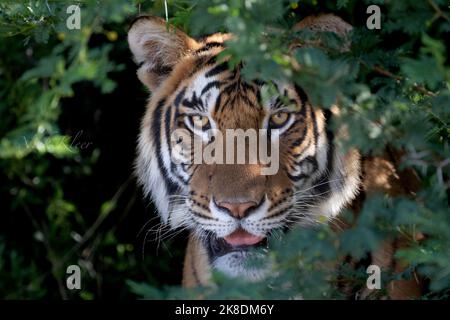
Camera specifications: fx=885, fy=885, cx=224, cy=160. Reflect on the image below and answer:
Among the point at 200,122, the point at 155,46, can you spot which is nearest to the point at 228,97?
the point at 200,122

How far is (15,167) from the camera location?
5238 millimetres

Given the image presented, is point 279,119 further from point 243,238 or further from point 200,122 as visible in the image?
point 243,238

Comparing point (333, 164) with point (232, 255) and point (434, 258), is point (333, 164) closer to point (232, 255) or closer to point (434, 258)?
point (232, 255)

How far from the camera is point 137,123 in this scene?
568 centimetres

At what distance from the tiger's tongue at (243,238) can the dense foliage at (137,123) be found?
7.9 inches

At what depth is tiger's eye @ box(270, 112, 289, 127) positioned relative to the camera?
3.35 meters

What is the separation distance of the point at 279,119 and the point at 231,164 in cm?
28

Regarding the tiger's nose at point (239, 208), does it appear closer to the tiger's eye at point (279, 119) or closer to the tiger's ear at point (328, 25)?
the tiger's eye at point (279, 119)

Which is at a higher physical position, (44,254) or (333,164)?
(333,164)
